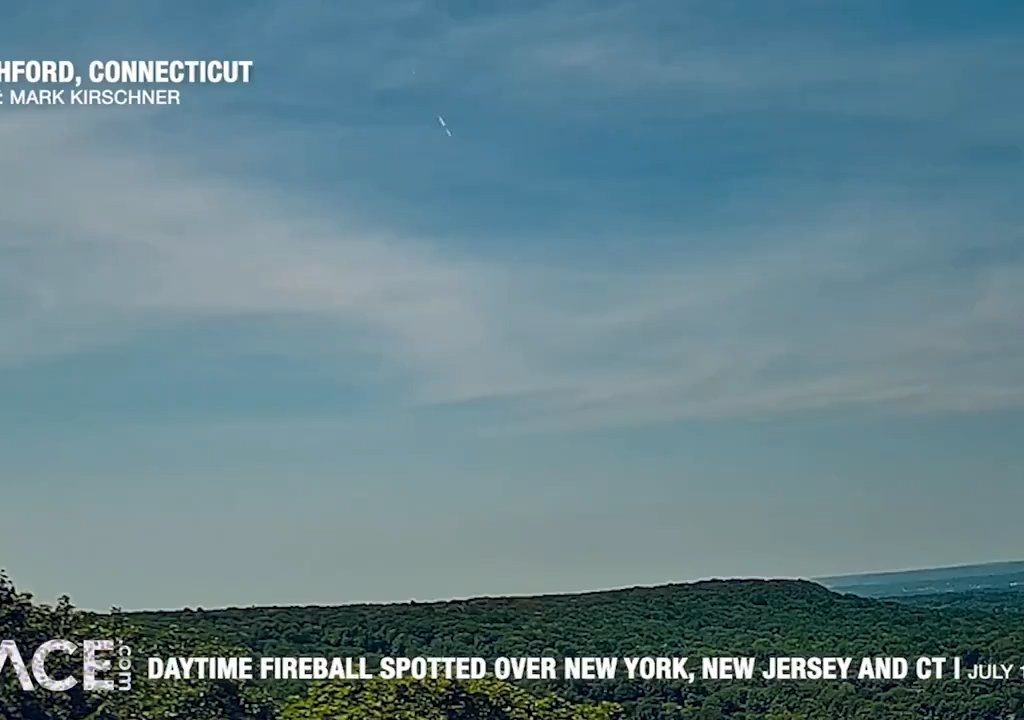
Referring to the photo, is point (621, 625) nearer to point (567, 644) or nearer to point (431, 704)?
point (567, 644)

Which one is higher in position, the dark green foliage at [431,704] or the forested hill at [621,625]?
the forested hill at [621,625]

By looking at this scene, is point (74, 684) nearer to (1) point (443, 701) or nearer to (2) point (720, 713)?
(1) point (443, 701)

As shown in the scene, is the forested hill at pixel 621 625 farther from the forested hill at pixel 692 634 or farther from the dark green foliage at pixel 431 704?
the dark green foliage at pixel 431 704

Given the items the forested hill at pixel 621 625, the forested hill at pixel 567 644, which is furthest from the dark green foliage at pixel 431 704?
the forested hill at pixel 621 625

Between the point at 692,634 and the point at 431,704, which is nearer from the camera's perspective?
the point at 692,634

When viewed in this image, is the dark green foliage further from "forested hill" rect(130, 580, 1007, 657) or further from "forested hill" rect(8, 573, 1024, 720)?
"forested hill" rect(130, 580, 1007, 657)

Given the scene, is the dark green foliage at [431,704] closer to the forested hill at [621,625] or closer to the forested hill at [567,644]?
the forested hill at [567,644]

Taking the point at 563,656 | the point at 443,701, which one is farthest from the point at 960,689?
the point at 443,701

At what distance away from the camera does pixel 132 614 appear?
3.30 metres

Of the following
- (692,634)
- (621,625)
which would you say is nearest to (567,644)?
(621,625)

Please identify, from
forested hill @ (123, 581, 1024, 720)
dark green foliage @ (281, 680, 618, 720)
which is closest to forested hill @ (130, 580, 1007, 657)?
forested hill @ (123, 581, 1024, 720)

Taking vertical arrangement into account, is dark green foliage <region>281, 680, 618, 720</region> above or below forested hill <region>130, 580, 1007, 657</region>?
below

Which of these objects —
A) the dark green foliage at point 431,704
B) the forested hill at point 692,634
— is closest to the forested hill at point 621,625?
the forested hill at point 692,634

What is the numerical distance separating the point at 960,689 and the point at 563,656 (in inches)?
37.5
